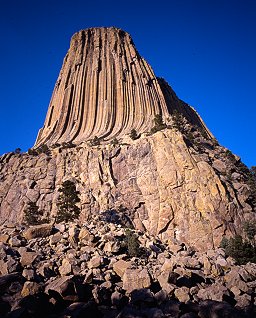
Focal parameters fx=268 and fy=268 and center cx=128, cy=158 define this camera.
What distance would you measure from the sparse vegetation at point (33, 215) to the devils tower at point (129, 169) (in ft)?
4.75

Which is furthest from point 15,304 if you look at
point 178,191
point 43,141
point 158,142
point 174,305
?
point 43,141

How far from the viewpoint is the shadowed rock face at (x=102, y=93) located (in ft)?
214

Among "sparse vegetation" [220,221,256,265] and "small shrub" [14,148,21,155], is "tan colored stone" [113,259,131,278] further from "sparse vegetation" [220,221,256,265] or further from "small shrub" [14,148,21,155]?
"small shrub" [14,148,21,155]

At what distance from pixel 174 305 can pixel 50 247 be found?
14.0 meters

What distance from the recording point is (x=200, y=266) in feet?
88.0

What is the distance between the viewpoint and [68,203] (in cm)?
3991

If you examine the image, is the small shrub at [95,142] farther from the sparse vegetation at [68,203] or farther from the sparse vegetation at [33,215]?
the sparse vegetation at [33,215]

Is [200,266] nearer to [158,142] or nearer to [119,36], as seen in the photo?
[158,142]

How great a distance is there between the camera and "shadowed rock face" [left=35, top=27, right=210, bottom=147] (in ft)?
214

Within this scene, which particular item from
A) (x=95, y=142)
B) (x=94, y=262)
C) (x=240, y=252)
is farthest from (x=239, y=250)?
(x=95, y=142)

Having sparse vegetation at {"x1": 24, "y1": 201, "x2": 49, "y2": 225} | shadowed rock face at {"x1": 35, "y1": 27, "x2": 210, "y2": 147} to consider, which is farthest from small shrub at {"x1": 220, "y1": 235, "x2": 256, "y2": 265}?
shadowed rock face at {"x1": 35, "y1": 27, "x2": 210, "y2": 147}

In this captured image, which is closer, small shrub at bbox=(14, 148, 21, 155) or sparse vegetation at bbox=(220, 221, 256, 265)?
sparse vegetation at bbox=(220, 221, 256, 265)

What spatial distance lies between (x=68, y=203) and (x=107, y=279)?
65.4 feet

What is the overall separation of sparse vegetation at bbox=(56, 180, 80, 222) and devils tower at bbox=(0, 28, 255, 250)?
133 cm
